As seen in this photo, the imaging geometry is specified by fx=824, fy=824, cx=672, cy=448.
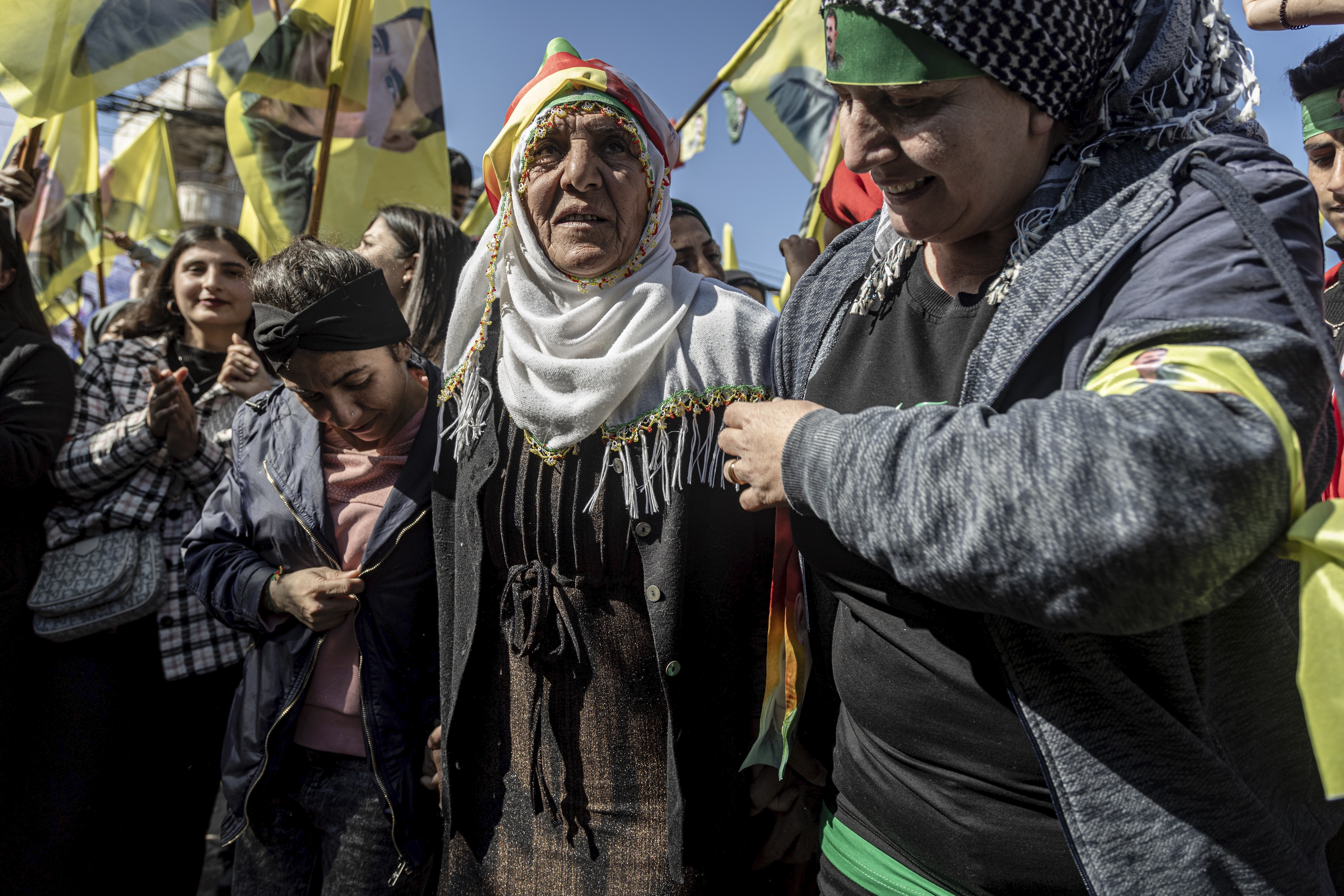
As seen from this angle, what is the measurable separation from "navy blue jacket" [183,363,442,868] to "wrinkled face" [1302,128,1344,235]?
2.53m

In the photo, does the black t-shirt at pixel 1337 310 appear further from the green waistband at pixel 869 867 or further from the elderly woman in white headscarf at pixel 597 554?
the green waistband at pixel 869 867

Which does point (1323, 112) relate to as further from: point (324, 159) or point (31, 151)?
point (31, 151)

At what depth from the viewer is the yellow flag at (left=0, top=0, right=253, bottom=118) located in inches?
122

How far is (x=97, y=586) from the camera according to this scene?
Answer: 2.61 m

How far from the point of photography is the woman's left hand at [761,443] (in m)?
1.10

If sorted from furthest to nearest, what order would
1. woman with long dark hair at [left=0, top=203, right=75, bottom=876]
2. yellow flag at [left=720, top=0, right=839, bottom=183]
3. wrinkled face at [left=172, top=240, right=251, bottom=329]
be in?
yellow flag at [left=720, top=0, right=839, bottom=183], wrinkled face at [left=172, top=240, right=251, bottom=329], woman with long dark hair at [left=0, top=203, right=75, bottom=876]

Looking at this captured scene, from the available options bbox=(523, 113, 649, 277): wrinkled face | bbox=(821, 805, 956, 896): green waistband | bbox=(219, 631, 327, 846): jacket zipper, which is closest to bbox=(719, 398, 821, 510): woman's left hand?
bbox=(821, 805, 956, 896): green waistband

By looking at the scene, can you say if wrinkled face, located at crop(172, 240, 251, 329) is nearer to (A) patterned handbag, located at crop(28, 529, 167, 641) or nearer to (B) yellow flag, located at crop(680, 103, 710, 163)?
(A) patterned handbag, located at crop(28, 529, 167, 641)

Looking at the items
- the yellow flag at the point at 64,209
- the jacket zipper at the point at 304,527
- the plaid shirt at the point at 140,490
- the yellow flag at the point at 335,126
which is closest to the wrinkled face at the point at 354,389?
the jacket zipper at the point at 304,527

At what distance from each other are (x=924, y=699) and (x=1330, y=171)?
2.14m

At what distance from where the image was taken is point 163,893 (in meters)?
2.86

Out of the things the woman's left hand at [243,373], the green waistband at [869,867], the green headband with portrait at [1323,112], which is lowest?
the green waistband at [869,867]

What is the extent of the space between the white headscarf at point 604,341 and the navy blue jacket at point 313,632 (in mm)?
337

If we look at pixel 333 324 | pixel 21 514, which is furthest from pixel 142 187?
→ pixel 333 324
